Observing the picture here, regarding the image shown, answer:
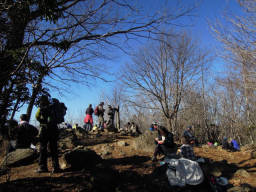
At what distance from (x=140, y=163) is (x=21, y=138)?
396cm

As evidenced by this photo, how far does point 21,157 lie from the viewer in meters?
4.69

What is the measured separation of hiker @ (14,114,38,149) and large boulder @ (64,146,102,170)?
1930 millimetres

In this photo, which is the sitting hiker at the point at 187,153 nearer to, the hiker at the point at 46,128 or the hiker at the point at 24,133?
the hiker at the point at 46,128

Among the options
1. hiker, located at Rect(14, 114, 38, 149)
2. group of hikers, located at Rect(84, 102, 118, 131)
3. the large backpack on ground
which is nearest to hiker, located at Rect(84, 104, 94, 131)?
group of hikers, located at Rect(84, 102, 118, 131)

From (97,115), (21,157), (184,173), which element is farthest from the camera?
(97,115)

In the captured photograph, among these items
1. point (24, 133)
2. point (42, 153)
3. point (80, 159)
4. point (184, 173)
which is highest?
point (24, 133)

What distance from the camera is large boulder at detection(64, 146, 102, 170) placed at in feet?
13.5

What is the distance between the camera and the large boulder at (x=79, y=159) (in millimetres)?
4116

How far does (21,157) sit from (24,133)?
88 cm

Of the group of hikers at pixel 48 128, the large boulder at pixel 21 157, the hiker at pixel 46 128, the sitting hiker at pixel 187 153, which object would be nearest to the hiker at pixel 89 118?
the large boulder at pixel 21 157

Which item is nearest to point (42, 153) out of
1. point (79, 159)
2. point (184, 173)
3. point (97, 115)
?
point (79, 159)

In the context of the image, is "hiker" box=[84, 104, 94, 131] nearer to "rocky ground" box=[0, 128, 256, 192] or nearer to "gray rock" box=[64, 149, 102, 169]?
Answer: "rocky ground" box=[0, 128, 256, 192]

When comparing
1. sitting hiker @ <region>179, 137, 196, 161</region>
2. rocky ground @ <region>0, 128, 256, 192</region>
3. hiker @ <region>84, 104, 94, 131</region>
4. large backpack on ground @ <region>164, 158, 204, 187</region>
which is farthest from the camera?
hiker @ <region>84, 104, 94, 131</region>

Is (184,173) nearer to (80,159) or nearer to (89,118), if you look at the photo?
(80,159)
